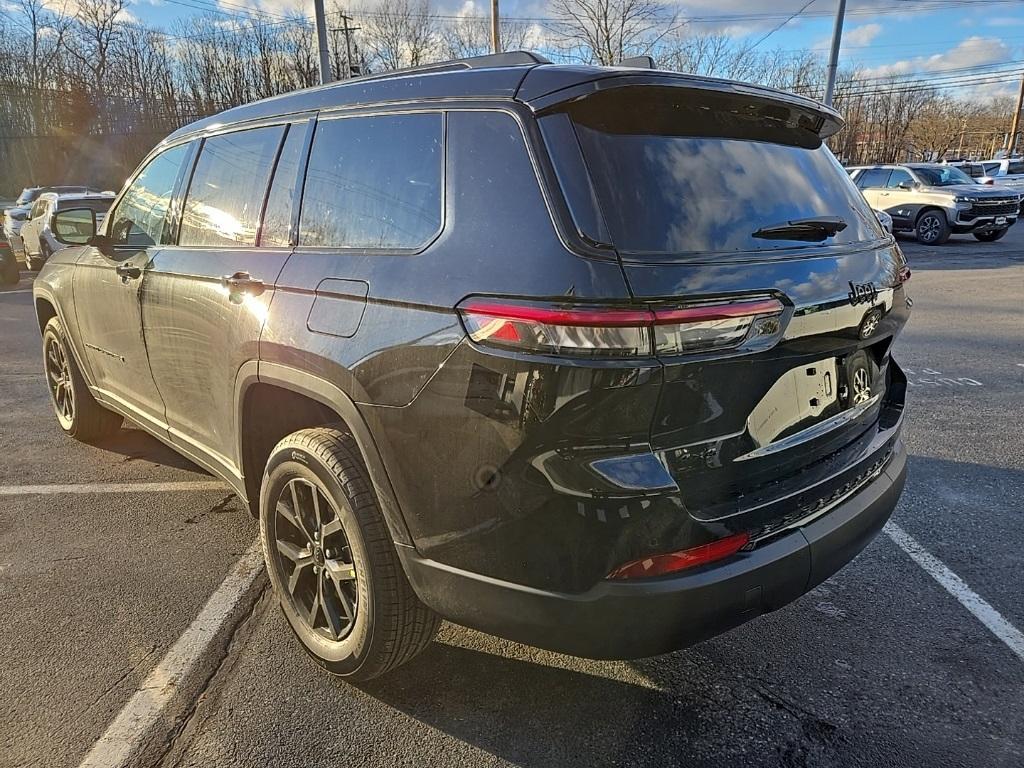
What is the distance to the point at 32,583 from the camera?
3.05 m

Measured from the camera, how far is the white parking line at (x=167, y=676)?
6.92ft

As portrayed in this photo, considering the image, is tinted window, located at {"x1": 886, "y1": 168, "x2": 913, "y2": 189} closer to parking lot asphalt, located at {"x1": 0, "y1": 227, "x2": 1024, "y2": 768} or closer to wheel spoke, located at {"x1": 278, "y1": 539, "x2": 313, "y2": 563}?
parking lot asphalt, located at {"x1": 0, "y1": 227, "x2": 1024, "y2": 768}

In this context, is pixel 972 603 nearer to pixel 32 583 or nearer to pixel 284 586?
pixel 284 586

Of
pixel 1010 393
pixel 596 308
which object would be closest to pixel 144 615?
pixel 596 308

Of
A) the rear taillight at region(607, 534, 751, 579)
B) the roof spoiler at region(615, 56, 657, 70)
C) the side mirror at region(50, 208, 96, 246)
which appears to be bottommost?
the rear taillight at region(607, 534, 751, 579)

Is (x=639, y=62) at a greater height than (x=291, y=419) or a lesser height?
greater

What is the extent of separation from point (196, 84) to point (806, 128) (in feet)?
167

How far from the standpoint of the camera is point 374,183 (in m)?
2.21

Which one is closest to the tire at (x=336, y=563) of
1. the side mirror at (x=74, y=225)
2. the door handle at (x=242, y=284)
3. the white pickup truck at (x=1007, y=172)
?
the door handle at (x=242, y=284)

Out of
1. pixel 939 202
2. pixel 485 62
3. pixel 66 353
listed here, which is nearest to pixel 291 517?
pixel 485 62

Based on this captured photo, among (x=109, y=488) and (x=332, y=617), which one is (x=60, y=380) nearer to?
(x=109, y=488)

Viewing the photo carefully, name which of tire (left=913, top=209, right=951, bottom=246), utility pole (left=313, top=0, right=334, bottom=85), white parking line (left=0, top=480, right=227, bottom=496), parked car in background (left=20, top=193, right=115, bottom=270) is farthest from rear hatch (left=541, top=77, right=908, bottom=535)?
tire (left=913, top=209, right=951, bottom=246)

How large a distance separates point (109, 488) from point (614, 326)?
12.1 ft

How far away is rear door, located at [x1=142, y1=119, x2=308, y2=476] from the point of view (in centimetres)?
255
